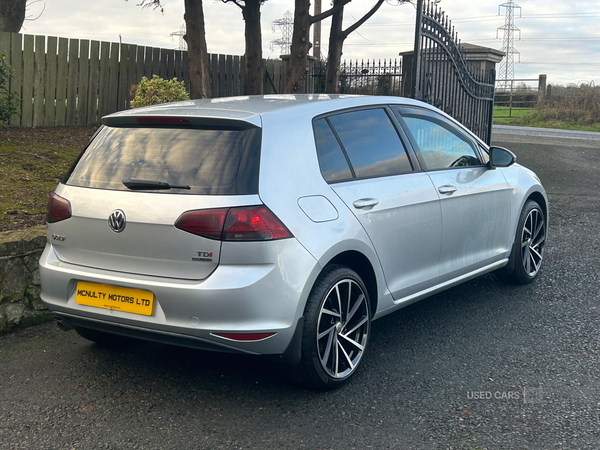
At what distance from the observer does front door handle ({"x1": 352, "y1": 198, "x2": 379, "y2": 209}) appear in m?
3.87

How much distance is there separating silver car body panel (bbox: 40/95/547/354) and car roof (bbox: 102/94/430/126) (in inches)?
0.4

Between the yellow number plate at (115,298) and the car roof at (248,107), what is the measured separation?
0.99 m

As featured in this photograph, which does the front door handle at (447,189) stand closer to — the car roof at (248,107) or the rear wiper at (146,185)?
the car roof at (248,107)

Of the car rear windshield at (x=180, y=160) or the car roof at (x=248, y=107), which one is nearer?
the car rear windshield at (x=180, y=160)

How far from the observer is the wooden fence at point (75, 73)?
11461 mm

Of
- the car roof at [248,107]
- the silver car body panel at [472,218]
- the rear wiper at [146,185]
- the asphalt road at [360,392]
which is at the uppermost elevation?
the car roof at [248,107]

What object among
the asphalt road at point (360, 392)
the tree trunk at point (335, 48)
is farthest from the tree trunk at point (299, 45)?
the asphalt road at point (360, 392)

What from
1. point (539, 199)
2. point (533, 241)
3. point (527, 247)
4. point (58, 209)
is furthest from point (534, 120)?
point (58, 209)

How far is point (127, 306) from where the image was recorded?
3.47 meters

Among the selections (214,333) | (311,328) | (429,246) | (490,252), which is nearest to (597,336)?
(490,252)

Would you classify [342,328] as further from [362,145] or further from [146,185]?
[146,185]

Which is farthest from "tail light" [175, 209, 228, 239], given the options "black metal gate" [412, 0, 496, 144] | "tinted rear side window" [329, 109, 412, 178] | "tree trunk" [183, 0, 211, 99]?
"tree trunk" [183, 0, 211, 99]

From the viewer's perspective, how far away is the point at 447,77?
1123 cm

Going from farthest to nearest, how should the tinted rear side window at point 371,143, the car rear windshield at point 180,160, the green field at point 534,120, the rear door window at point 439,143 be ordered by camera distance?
the green field at point 534,120, the rear door window at point 439,143, the tinted rear side window at point 371,143, the car rear windshield at point 180,160
